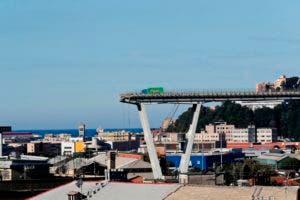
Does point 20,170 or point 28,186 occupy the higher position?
point 20,170

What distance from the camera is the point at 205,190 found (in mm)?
45688

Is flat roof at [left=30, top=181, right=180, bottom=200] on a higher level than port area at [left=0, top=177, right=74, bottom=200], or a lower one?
higher

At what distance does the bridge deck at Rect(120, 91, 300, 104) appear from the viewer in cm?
8200

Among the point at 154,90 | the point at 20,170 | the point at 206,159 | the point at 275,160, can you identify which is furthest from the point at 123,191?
the point at 206,159

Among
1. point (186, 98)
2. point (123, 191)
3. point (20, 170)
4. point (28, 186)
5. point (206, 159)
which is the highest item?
point (186, 98)

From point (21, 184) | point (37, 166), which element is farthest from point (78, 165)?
point (21, 184)

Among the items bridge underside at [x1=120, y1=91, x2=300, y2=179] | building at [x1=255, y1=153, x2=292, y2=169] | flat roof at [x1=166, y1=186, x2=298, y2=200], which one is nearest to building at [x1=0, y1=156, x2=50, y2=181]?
bridge underside at [x1=120, y1=91, x2=300, y2=179]

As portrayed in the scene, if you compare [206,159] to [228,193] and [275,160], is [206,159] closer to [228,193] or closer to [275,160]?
[275,160]

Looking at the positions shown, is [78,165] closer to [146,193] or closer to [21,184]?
[21,184]

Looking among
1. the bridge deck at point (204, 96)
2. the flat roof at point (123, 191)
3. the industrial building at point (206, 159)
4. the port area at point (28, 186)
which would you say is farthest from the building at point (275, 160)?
the flat roof at point (123, 191)

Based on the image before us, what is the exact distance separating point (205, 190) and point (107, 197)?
580 cm

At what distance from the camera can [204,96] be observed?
82.6 m

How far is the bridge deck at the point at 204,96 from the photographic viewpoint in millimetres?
82000

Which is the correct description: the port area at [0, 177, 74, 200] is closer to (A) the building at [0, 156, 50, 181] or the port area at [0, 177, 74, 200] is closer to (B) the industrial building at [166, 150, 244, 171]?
(A) the building at [0, 156, 50, 181]
